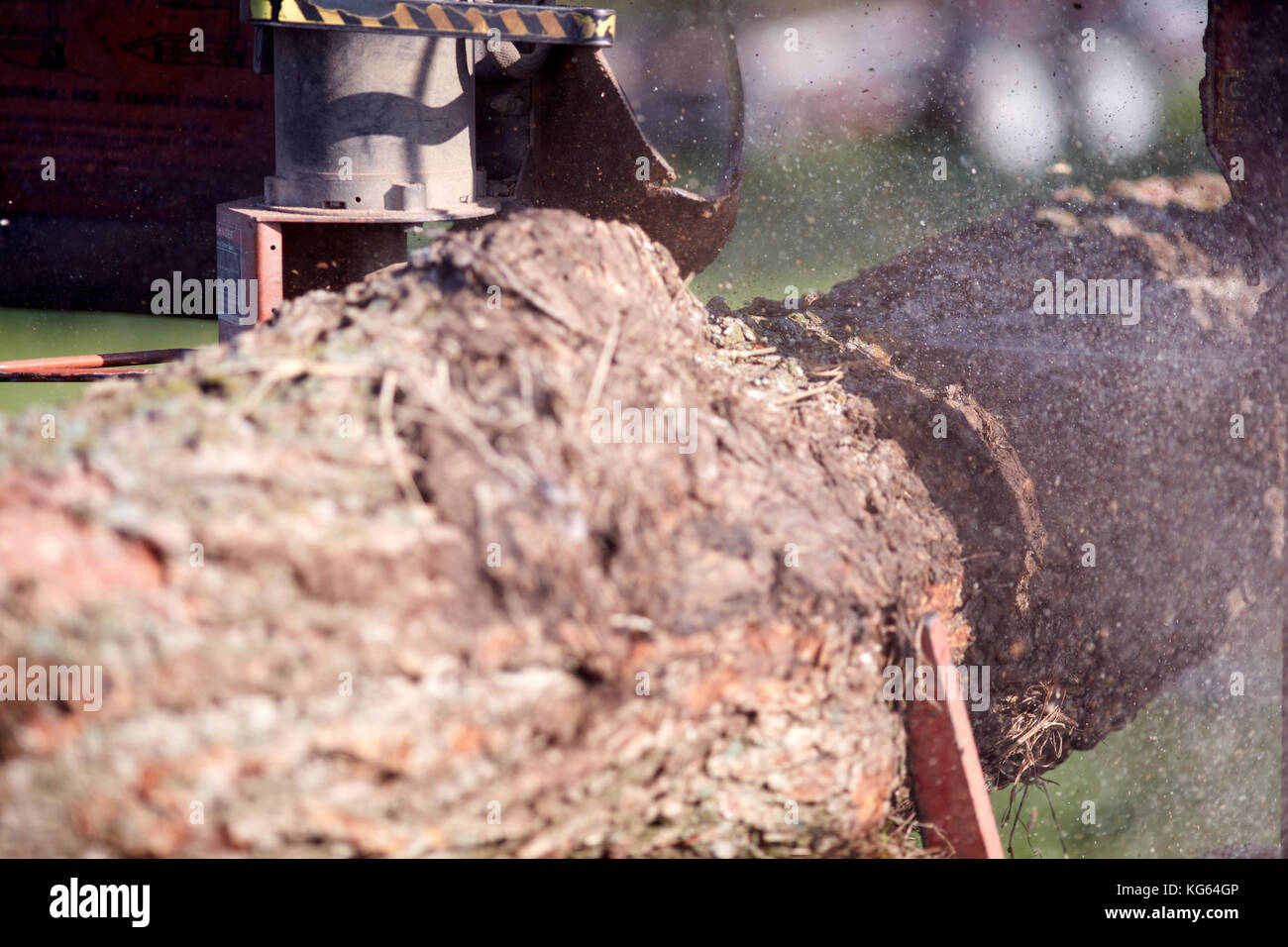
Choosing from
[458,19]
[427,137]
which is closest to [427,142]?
[427,137]

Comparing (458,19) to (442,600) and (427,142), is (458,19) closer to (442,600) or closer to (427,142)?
(427,142)

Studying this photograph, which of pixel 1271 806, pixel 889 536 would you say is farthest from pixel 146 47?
pixel 1271 806

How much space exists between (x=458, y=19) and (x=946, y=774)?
1474 millimetres

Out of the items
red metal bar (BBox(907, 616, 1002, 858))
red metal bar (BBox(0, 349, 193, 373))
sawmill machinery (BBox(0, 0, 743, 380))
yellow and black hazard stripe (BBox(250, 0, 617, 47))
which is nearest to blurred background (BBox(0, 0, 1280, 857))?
sawmill machinery (BBox(0, 0, 743, 380))

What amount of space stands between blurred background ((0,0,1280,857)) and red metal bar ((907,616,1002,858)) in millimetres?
881

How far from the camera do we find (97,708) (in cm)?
94

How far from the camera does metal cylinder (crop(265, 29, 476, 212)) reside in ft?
6.18

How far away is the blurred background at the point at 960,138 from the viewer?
2.21 m

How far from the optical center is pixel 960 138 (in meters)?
2.37

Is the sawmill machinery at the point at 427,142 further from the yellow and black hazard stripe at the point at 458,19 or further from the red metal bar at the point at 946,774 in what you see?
the red metal bar at the point at 946,774

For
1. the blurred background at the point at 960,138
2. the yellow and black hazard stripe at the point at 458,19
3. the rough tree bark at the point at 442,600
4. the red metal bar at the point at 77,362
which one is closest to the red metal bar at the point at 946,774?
the rough tree bark at the point at 442,600

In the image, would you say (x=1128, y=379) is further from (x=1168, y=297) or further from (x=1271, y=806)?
(x=1271, y=806)

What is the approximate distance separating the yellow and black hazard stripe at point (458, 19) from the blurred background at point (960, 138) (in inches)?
9.0
